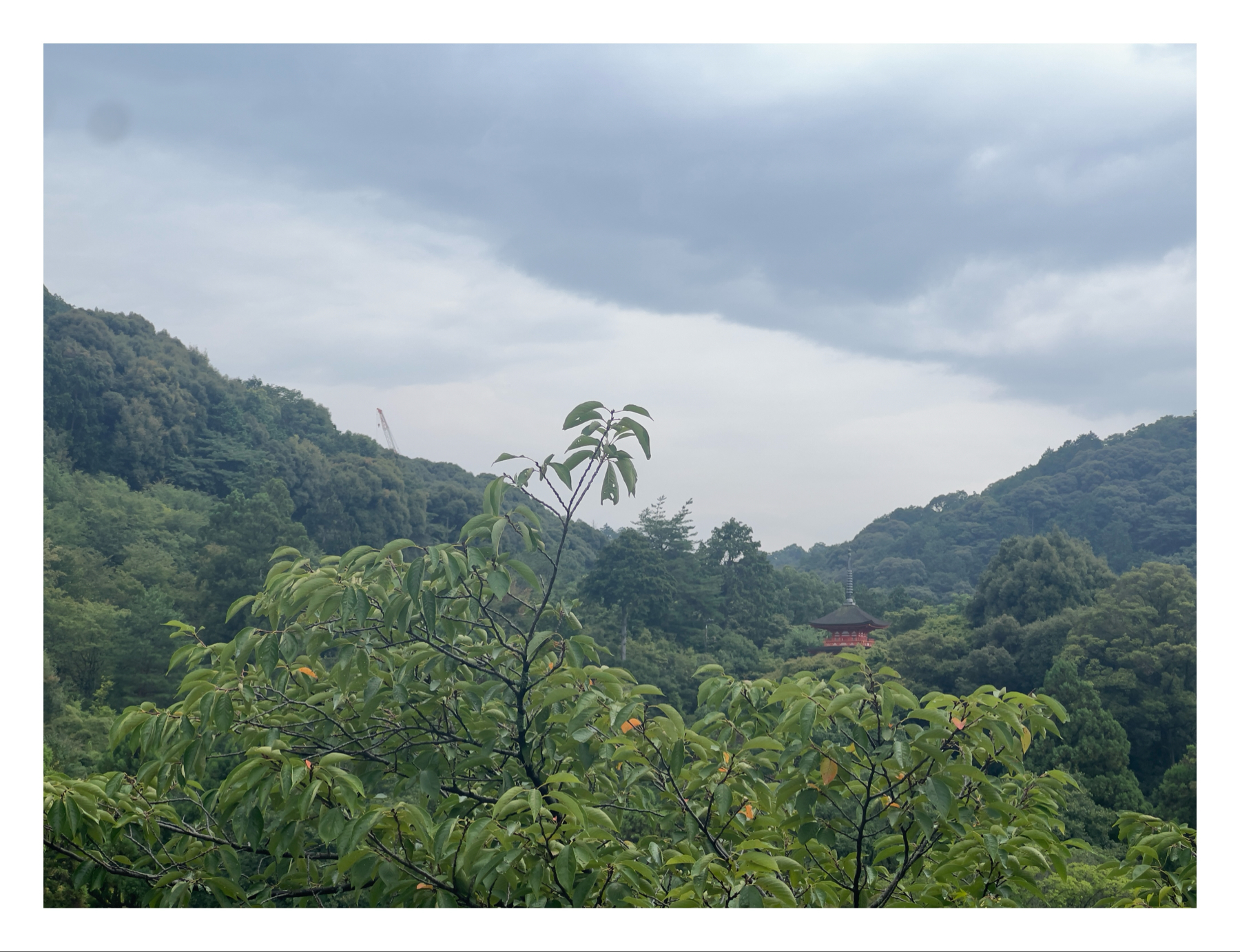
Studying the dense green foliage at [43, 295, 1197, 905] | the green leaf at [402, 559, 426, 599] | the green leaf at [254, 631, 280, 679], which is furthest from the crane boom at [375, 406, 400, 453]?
the green leaf at [402, 559, 426, 599]

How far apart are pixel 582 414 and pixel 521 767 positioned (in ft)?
2.42

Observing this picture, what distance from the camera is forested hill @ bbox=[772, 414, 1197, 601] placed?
980 inches

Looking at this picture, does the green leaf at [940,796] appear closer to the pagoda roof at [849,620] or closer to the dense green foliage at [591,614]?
the dense green foliage at [591,614]

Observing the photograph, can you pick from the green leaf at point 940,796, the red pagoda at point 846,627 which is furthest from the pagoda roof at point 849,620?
the green leaf at point 940,796

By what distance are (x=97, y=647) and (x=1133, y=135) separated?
2143cm

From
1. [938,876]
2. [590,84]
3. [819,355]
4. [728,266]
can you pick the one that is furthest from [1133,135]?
[938,876]

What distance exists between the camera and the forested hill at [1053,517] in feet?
81.7

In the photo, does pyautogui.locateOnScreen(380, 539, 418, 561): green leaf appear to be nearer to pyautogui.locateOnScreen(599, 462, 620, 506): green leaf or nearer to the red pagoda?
pyautogui.locateOnScreen(599, 462, 620, 506): green leaf

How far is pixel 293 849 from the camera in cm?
142

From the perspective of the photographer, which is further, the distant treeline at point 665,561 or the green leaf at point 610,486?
the distant treeline at point 665,561

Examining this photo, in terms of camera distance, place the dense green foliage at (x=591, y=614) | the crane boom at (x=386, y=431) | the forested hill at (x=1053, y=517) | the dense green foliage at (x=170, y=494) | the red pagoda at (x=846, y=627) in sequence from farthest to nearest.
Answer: the crane boom at (x=386, y=431)
the forested hill at (x=1053, y=517)
the red pagoda at (x=846, y=627)
the dense green foliage at (x=170, y=494)
the dense green foliage at (x=591, y=614)

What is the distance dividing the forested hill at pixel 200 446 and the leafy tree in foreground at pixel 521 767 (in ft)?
66.2

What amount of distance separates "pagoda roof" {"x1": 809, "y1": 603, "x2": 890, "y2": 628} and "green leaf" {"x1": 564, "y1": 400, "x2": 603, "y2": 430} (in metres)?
19.8
